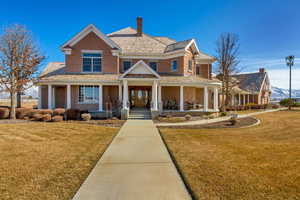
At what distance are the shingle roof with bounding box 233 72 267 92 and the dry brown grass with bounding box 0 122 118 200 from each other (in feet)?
119

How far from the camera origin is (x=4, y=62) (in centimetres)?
1423

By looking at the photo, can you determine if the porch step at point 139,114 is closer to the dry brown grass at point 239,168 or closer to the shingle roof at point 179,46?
the dry brown grass at point 239,168

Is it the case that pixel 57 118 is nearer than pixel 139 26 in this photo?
Yes

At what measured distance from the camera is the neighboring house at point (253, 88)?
33069mm

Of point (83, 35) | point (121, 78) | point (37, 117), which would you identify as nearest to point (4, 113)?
point (37, 117)

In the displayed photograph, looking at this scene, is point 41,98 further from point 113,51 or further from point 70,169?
point 70,169

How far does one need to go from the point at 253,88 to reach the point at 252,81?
8.57 feet

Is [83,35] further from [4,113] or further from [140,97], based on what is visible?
[4,113]

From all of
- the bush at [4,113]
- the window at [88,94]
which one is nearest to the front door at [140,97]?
the window at [88,94]

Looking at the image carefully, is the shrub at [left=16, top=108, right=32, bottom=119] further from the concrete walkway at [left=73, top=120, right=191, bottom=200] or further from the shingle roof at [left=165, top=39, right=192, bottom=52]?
the shingle roof at [left=165, top=39, right=192, bottom=52]

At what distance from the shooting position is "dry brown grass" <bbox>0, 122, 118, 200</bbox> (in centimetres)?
352

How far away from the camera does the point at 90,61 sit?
59.0 feet

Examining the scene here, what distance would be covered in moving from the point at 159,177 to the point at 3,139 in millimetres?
8286

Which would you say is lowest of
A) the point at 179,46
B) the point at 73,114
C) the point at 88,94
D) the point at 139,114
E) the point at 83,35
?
the point at 139,114
